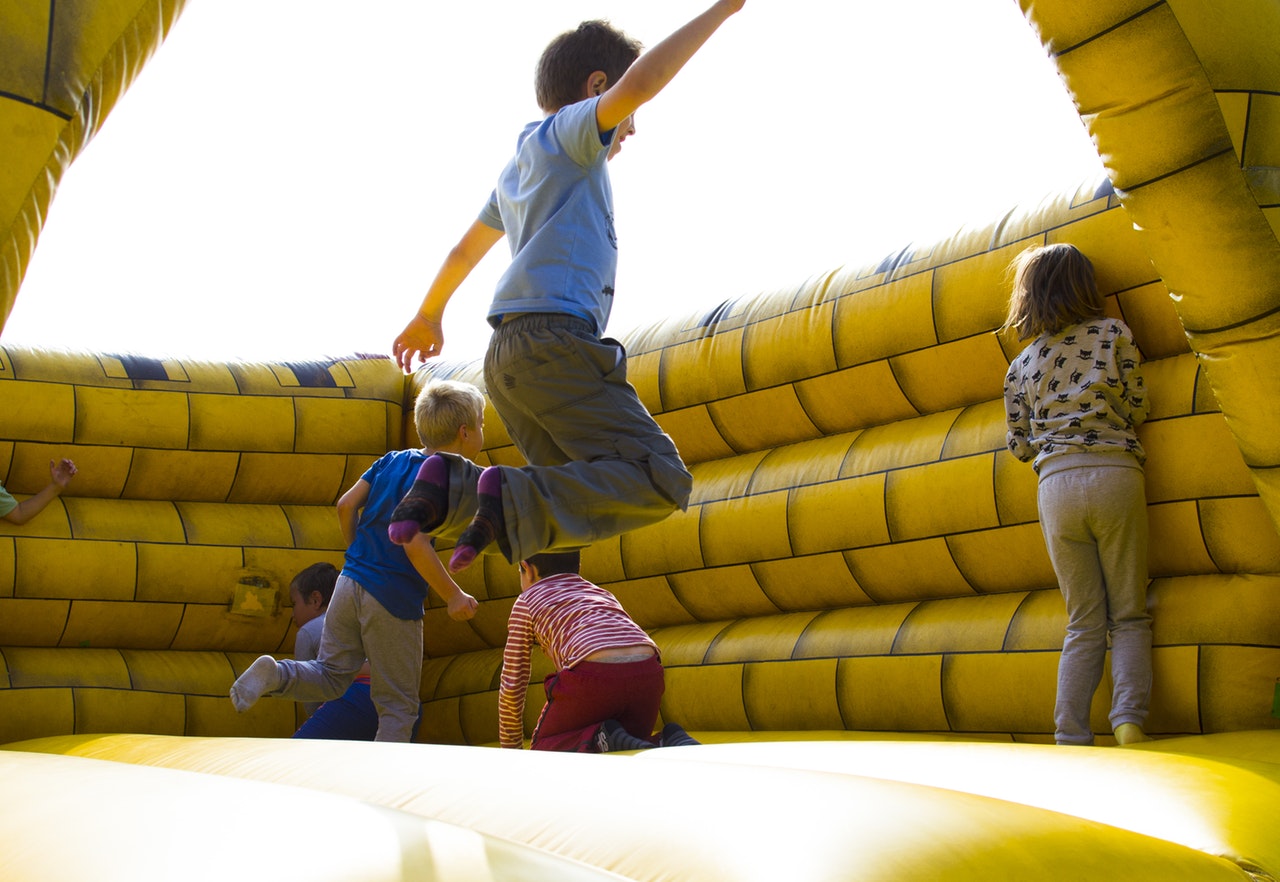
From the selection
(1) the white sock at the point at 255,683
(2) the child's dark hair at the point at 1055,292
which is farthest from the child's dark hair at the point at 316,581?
(2) the child's dark hair at the point at 1055,292

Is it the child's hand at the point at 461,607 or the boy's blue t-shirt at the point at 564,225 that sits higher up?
the boy's blue t-shirt at the point at 564,225

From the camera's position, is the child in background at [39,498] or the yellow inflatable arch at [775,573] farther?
the child in background at [39,498]

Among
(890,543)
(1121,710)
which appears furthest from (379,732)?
(1121,710)

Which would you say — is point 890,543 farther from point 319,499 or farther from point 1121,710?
point 319,499

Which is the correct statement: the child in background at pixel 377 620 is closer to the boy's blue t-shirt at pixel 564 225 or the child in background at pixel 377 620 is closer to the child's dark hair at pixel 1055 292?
the boy's blue t-shirt at pixel 564 225

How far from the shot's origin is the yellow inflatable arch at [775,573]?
2.62ft

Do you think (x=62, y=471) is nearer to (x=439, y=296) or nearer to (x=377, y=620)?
(x=377, y=620)

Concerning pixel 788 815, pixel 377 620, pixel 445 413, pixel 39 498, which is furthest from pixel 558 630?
pixel 39 498

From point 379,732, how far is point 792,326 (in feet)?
3.89

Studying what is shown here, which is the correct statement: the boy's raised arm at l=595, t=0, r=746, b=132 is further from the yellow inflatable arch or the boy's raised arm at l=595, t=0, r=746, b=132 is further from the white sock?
the white sock

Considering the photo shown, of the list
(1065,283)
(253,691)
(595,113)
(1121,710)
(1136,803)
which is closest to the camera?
(1136,803)

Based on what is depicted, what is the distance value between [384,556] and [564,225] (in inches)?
42.1

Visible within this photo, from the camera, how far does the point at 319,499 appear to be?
3.09 meters

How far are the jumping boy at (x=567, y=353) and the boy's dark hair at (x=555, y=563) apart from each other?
0.52 metres
